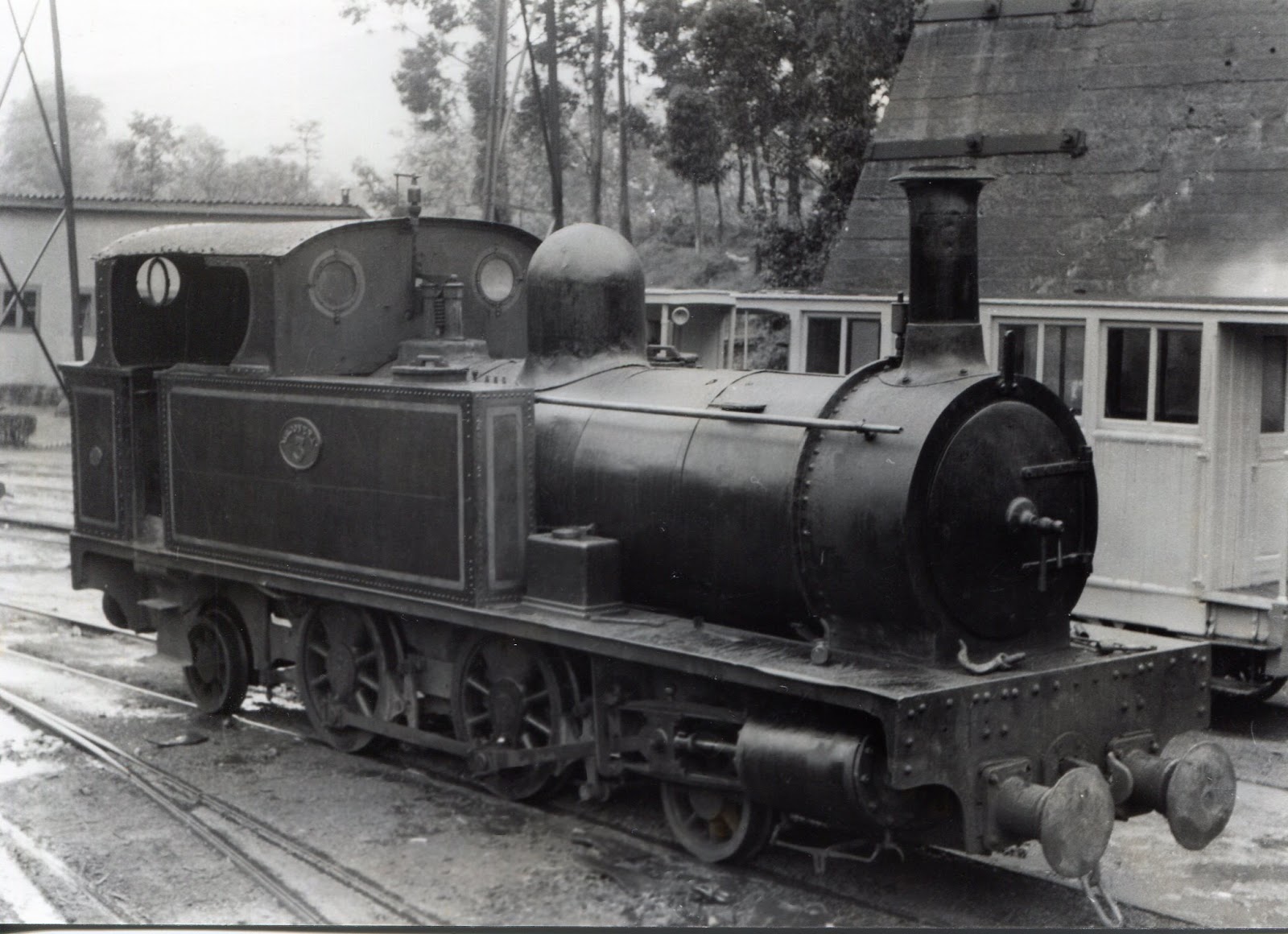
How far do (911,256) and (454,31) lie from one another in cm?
420

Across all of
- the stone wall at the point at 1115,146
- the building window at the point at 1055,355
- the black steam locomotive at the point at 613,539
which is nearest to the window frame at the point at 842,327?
the stone wall at the point at 1115,146

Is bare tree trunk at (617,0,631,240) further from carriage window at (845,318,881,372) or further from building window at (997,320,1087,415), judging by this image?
building window at (997,320,1087,415)

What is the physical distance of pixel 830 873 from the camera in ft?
20.1

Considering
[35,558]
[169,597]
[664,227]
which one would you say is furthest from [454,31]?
[35,558]

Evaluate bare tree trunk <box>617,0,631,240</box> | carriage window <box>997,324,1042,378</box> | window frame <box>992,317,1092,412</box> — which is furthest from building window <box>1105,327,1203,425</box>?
bare tree trunk <box>617,0,631,240</box>

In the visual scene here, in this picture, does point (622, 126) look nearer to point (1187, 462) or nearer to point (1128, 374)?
point (1128, 374)

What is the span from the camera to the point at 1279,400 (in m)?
8.66

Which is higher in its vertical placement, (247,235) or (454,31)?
(454,31)

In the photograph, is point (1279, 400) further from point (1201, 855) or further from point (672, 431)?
point (672, 431)

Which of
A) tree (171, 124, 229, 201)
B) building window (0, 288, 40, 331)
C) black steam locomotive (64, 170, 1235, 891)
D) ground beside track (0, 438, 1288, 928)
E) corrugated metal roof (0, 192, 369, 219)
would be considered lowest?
ground beside track (0, 438, 1288, 928)

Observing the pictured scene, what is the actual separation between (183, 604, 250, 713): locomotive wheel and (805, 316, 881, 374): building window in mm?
4318

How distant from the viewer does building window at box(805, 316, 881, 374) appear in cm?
1023

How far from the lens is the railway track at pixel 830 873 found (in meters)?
5.69

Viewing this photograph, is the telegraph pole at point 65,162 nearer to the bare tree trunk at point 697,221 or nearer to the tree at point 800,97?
the tree at point 800,97
